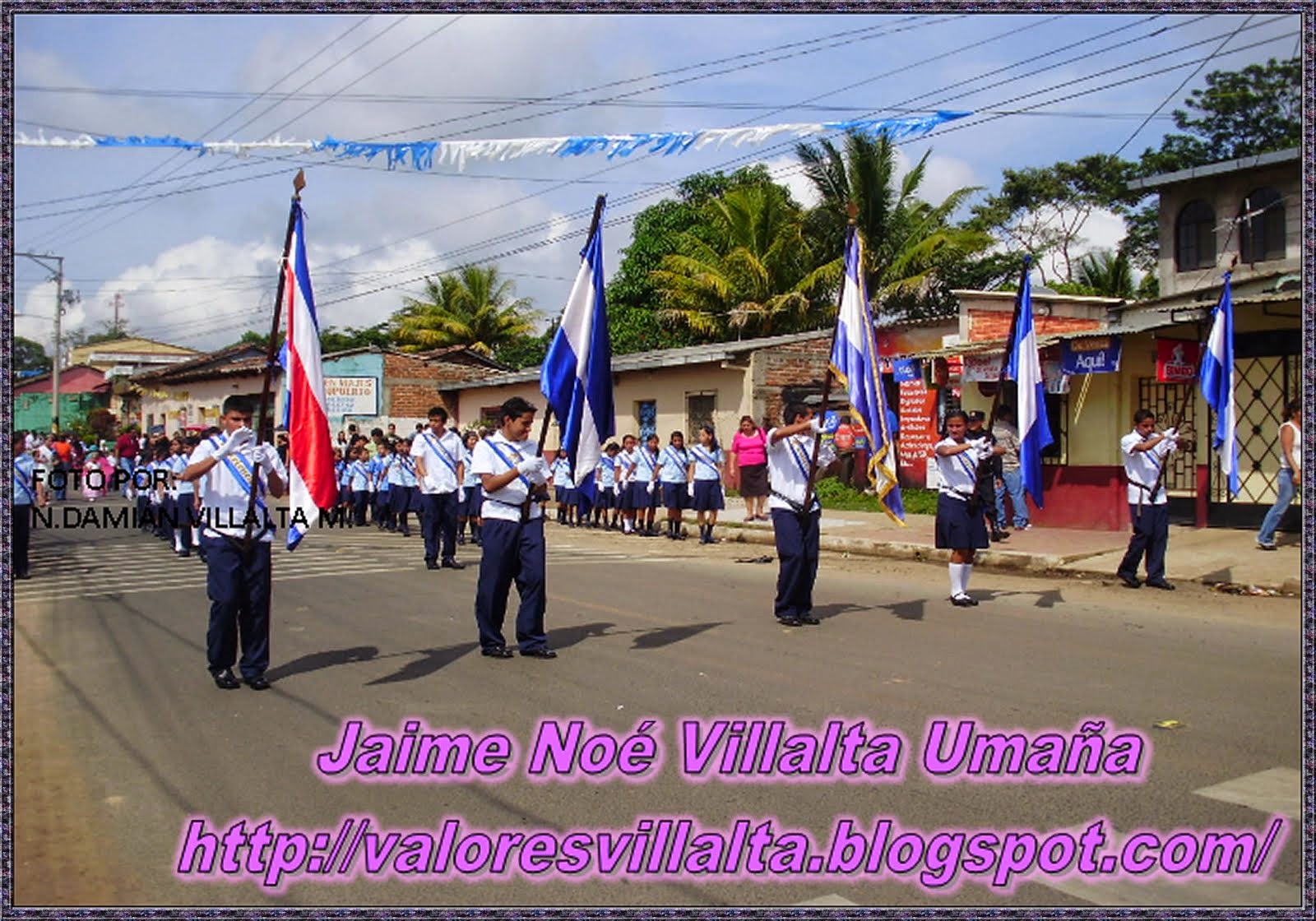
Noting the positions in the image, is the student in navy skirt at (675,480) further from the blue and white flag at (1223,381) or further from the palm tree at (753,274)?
the palm tree at (753,274)

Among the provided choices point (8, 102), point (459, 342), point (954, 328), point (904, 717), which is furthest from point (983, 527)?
point (459, 342)

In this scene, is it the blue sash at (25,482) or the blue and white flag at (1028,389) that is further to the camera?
the blue sash at (25,482)

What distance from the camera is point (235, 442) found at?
763 centimetres

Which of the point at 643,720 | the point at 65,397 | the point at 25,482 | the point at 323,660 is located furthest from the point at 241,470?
the point at 65,397

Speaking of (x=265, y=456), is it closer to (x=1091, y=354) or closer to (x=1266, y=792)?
(x=1266, y=792)

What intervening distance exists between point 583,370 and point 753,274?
22237 millimetres

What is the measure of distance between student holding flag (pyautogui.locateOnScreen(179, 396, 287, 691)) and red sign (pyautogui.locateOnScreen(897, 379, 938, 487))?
53.2 ft

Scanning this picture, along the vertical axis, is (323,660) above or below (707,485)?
below

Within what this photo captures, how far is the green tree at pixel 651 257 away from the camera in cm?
3728

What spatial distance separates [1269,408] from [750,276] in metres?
16.8

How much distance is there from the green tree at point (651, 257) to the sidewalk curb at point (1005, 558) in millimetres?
20517

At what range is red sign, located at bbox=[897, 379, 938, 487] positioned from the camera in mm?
22297

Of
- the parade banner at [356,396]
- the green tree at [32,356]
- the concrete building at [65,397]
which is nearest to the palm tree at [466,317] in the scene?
the parade banner at [356,396]

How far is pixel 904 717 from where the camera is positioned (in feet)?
22.1
